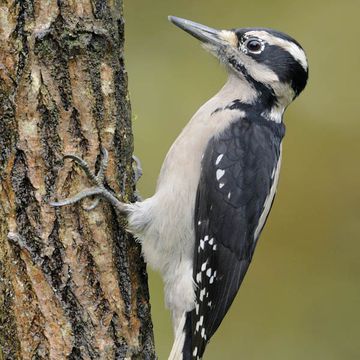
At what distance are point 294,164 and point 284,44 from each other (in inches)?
73.8

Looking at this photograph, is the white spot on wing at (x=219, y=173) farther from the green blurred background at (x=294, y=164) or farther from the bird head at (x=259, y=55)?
the green blurred background at (x=294, y=164)

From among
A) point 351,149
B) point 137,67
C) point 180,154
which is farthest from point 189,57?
point 180,154

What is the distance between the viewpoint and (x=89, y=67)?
2.66 metres

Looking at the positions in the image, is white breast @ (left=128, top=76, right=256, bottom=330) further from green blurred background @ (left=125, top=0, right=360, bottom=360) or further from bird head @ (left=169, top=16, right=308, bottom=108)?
green blurred background @ (left=125, top=0, right=360, bottom=360)

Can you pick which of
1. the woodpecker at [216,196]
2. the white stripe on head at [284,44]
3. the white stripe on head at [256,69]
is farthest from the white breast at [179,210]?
the white stripe on head at [284,44]

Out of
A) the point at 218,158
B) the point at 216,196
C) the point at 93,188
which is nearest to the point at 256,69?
the point at 218,158

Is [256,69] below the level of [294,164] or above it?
above

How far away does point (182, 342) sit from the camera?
311 cm

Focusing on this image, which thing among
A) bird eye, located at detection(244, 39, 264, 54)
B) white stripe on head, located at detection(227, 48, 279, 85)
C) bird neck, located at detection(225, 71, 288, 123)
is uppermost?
bird eye, located at detection(244, 39, 264, 54)

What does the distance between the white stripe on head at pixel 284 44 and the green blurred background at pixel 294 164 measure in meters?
1.64

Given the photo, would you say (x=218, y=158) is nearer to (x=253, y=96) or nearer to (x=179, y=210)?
(x=179, y=210)

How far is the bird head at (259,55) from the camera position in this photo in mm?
3367

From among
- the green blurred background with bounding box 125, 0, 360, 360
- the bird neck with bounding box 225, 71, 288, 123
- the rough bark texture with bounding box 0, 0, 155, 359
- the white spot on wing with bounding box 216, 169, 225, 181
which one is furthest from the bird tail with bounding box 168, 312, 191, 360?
the green blurred background with bounding box 125, 0, 360, 360

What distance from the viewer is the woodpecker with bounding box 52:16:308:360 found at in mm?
3119
